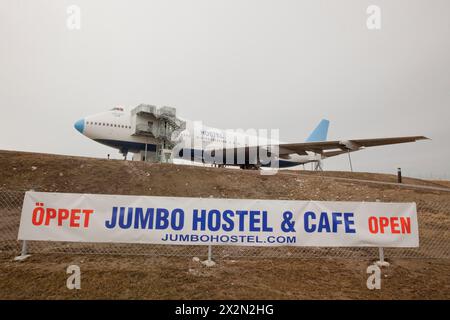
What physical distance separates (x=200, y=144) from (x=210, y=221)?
20.3m

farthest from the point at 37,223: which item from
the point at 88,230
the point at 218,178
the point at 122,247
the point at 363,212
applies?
the point at 218,178

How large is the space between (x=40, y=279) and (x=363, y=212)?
8.35m

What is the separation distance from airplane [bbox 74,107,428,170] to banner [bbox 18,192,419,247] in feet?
51.7

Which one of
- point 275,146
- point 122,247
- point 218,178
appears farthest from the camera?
point 275,146

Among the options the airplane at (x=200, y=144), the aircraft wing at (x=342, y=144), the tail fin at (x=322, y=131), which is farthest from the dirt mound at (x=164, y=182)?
the tail fin at (x=322, y=131)

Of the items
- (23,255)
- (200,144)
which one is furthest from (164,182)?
(200,144)

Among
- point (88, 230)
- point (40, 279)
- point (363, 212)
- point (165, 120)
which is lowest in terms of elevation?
point (40, 279)

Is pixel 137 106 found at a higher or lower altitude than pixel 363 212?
higher

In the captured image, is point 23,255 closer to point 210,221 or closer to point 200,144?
point 210,221

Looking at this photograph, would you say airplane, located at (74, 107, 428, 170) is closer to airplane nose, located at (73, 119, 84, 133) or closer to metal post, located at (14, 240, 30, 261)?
airplane nose, located at (73, 119, 84, 133)

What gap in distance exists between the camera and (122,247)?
754 cm

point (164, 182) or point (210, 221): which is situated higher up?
point (164, 182)

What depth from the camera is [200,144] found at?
26516 millimetres
